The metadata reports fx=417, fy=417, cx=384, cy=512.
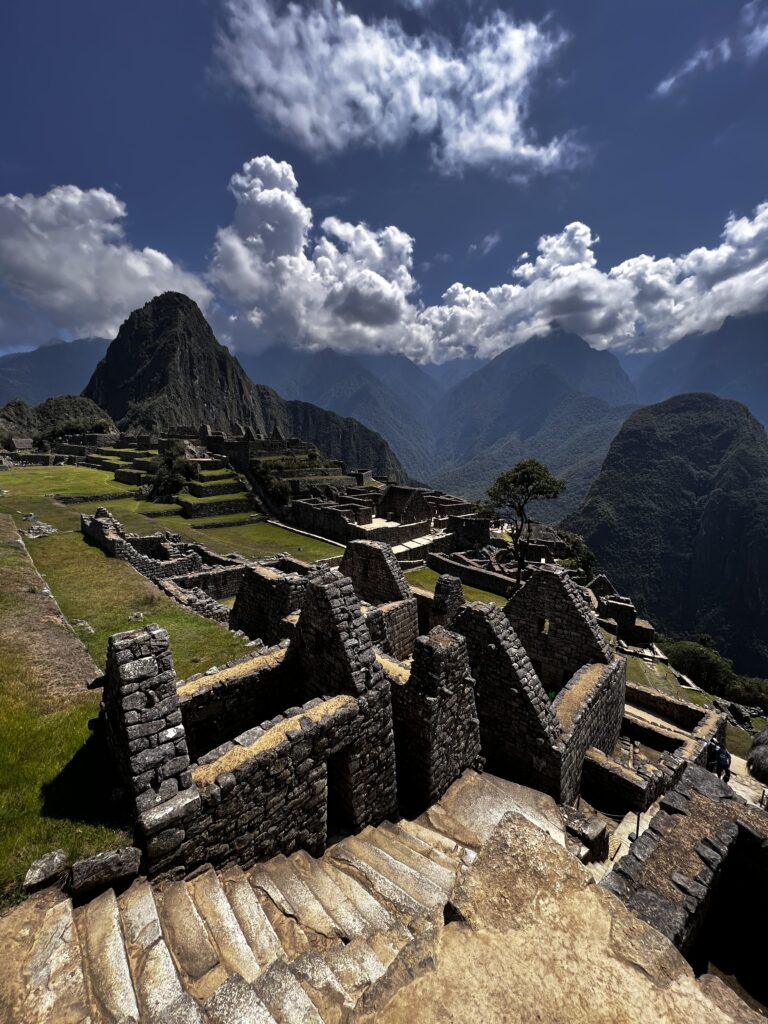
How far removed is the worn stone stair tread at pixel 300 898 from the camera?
15.0ft

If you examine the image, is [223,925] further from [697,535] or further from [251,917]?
[697,535]

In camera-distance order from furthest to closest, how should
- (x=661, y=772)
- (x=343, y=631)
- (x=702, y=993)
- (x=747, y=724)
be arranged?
(x=747, y=724)
(x=661, y=772)
(x=343, y=631)
(x=702, y=993)

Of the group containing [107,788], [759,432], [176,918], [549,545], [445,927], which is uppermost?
[759,432]

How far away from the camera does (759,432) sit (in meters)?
194

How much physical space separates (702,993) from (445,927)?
186cm

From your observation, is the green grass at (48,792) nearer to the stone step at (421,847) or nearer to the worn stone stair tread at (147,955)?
the worn stone stair tread at (147,955)

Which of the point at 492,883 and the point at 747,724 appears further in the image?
the point at 747,724

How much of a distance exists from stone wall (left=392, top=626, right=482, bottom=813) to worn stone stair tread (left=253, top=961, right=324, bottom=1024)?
384 centimetres

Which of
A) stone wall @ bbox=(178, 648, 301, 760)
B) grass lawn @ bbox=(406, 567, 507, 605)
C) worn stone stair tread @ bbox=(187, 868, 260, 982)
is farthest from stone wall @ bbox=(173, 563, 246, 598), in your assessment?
worn stone stair tread @ bbox=(187, 868, 260, 982)

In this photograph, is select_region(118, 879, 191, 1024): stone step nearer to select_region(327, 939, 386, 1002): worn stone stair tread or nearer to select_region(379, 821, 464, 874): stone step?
select_region(327, 939, 386, 1002): worn stone stair tread

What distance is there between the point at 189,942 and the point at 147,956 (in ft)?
1.32

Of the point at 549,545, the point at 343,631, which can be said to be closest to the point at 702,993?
the point at 343,631

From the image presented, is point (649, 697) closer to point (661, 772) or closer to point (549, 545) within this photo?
point (661, 772)

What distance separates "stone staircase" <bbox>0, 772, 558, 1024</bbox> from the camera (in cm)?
304
